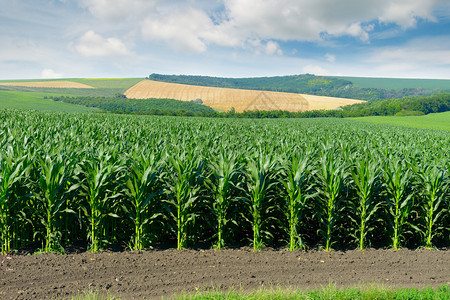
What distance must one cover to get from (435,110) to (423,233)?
108 meters

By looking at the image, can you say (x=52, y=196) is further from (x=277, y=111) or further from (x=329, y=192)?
(x=277, y=111)

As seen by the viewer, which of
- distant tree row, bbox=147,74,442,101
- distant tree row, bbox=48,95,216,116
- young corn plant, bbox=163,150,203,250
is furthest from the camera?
distant tree row, bbox=147,74,442,101

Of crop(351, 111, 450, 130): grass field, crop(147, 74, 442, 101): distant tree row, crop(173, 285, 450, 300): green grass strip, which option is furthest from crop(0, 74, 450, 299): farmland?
crop(147, 74, 442, 101): distant tree row

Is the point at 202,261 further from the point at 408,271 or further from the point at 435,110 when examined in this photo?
the point at 435,110

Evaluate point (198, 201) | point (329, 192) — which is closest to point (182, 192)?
point (198, 201)

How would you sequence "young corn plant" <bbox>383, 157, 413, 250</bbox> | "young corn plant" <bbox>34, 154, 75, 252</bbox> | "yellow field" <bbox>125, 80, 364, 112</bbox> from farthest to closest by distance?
"yellow field" <bbox>125, 80, 364, 112</bbox> < "young corn plant" <bbox>383, 157, 413, 250</bbox> < "young corn plant" <bbox>34, 154, 75, 252</bbox>

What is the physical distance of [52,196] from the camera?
18.0 feet

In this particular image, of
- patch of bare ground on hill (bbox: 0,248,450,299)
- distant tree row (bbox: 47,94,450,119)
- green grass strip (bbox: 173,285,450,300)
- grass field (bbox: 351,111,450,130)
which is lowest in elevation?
patch of bare ground on hill (bbox: 0,248,450,299)

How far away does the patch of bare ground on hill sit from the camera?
188 inches

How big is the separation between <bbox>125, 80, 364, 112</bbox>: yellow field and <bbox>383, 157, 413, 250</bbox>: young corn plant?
9021 centimetres

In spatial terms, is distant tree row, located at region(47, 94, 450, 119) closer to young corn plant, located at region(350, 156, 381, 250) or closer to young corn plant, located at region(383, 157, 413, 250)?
young corn plant, located at region(350, 156, 381, 250)

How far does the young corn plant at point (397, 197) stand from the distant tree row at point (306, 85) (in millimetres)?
156460

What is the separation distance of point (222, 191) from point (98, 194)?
2.38 meters

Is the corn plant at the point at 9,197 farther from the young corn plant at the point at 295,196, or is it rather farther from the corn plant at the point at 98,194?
the young corn plant at the point at 295,196
